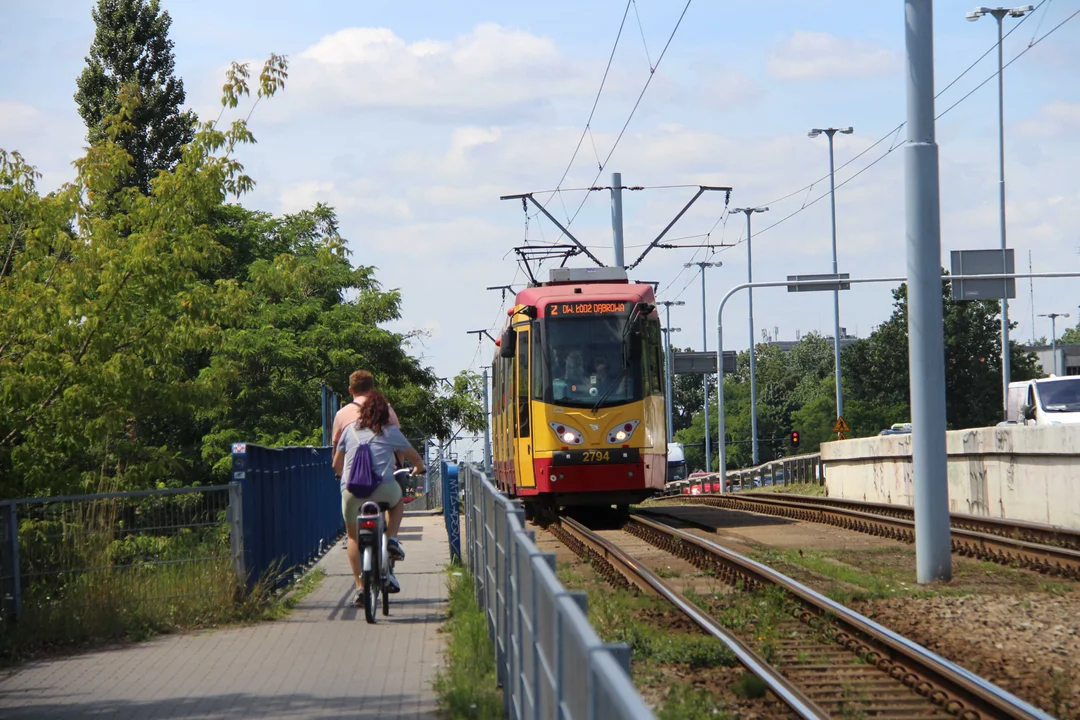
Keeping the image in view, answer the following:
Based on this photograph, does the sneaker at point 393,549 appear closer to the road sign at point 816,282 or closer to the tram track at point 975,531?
the tram track at point 975,531

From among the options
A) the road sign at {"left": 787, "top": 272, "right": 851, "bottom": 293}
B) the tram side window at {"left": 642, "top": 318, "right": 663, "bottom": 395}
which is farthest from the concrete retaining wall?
the road sign at {"left": 787, "top": 272, "right": 851, "bottom": 293}

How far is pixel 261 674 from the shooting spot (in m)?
8.10

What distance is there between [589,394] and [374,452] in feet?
31.9

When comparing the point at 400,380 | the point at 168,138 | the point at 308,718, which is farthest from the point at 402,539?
the point at 168,138

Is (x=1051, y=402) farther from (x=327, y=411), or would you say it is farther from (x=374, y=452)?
(x=374, y=452)

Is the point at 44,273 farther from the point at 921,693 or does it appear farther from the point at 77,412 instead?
the point at 921,693

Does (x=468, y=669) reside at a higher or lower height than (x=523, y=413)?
lower

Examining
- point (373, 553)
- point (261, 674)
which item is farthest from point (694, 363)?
point (261, 674)

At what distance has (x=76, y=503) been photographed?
1051 cm

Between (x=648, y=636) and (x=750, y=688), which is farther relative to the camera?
(x=648, y=636)

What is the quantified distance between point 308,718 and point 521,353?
13.8 meters

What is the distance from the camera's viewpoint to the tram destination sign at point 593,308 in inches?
784

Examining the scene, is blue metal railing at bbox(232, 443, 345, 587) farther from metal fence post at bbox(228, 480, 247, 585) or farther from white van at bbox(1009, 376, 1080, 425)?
white van at bbox(1009, 376, 1080, 425)

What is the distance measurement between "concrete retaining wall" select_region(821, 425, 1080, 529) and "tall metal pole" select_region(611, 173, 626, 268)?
28.2 feet
